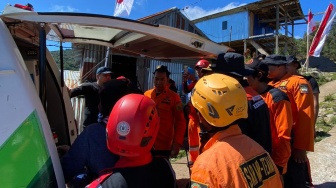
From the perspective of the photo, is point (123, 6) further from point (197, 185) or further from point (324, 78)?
point (324, 78)

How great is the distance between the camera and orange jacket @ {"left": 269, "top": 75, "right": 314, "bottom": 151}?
10.2ft

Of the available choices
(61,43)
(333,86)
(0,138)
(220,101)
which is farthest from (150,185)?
(333,86)

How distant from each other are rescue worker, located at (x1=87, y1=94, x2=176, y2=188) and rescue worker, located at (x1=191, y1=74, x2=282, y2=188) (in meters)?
0.30

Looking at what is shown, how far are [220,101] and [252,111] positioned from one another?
87 cm

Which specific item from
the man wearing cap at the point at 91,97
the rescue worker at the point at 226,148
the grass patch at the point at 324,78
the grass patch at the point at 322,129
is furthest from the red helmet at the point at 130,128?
the grass patch at the point at 324,78

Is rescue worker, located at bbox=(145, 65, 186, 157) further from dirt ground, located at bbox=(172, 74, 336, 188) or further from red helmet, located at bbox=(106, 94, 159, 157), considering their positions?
red helmet, located at bbox=(106, 94, 159, 157)

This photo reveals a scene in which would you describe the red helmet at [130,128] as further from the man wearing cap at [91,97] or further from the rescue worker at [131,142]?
the man wearing cap at [91,97]

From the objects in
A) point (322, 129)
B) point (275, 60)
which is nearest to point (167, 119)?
point (275, 60)

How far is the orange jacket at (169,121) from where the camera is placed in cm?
394

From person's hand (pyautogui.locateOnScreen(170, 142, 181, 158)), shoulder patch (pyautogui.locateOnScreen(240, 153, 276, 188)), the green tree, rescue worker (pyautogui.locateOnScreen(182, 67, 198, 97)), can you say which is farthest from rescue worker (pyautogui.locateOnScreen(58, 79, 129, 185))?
rescue worker (pyautogui.locateOnScreen(182, 67, 198, 97))

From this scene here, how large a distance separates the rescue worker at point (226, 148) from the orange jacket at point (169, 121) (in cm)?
223

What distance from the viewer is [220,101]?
1562 mm

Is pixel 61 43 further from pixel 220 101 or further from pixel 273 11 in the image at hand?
pixel 273 11

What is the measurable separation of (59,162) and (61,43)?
1848 mm
